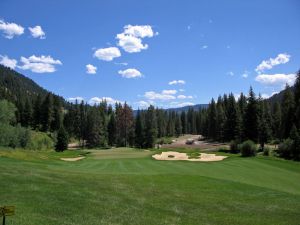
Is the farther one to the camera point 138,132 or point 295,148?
point 138,132

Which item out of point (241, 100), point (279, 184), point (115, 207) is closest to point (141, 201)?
point (115, 207)

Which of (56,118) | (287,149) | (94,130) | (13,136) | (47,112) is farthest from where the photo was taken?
(56,118)

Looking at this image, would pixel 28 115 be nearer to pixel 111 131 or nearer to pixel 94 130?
pixel 94 130

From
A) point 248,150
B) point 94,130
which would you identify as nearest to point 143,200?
point 248,150

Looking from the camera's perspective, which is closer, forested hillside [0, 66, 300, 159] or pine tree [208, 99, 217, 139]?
forested hillside [0, 66, 300, 159]

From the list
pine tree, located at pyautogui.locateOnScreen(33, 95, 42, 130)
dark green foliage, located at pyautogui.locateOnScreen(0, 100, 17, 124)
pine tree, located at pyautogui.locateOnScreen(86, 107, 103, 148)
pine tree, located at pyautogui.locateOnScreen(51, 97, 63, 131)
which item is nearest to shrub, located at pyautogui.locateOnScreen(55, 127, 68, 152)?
dark green foliage, located at pyautogui.locateOnScreen(0, 100, 17, 124)

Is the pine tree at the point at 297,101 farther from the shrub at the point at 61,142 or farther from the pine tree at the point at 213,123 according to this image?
the shrub at the point at 61,142

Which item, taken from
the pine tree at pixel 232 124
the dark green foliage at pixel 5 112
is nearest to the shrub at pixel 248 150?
the pine tree at pixel 232 124

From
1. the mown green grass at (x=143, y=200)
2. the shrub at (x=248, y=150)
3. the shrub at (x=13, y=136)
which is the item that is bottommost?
the mown green grass at (x=143, y=200)

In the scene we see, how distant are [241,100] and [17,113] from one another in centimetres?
7894

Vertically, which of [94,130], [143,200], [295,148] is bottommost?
[143,200]

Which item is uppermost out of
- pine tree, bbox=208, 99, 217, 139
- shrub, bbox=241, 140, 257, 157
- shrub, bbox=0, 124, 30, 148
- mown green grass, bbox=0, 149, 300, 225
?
pine tree, bbox=208, 99, 217, 139

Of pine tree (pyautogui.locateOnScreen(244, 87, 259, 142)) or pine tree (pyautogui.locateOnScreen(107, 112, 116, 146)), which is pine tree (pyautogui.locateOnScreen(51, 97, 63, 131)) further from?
pine tree (pyautogui.locateOnScreen(244, 87, 259, 142))

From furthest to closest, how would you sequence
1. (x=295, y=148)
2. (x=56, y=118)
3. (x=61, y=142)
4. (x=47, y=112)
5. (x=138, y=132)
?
(x=56, y=118) → (x=47, y=112) → (x=138, y=132) → (x=61, y=142) → (x=295, y=148)
